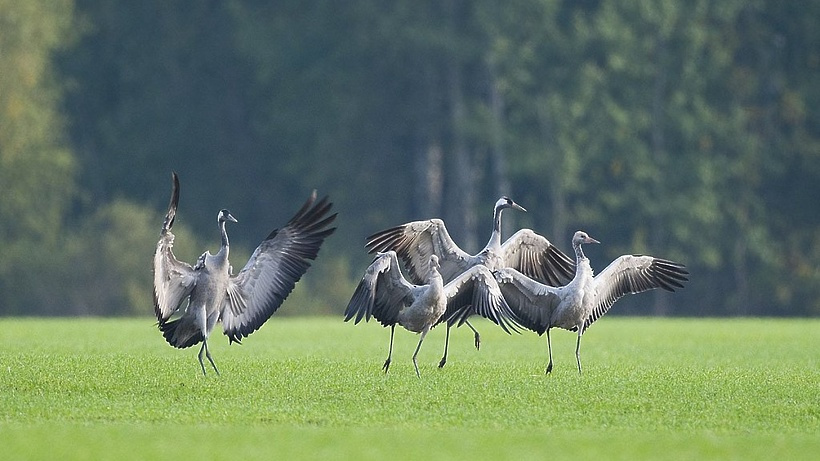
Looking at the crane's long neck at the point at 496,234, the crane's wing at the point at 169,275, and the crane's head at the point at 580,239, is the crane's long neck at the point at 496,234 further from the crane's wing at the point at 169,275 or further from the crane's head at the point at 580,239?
the crane's wing at the point at 169,275

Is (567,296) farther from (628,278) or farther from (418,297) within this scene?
(418,297)

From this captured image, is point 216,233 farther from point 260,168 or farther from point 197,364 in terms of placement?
point 197,364

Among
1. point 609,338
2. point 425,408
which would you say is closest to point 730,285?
point 609,338

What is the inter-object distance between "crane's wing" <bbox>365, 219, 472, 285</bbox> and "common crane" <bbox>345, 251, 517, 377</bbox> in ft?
7.34

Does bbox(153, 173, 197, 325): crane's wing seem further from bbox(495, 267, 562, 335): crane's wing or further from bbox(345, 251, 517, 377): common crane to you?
bbox(495, 267, 562, 335): crane's wing

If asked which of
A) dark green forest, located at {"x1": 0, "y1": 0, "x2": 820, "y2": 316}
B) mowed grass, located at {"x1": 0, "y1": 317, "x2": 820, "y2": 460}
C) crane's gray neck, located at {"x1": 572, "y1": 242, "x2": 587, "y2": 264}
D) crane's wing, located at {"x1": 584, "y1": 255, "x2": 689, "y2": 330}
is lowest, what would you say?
mowed grass, located at {"x1": 0, "y1": 317, "x2": 820, "y2": 460}

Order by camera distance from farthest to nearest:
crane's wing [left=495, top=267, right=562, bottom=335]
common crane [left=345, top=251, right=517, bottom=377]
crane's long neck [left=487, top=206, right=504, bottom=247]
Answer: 1. crane's long neck [left=487, top=206, right=504, bottom=247]
2. crane's wing [left=495, top=267, right=562, bottom=335]
3. common crane [left=345, top=251, right=517, bottom=377]

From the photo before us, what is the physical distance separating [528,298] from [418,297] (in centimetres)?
130

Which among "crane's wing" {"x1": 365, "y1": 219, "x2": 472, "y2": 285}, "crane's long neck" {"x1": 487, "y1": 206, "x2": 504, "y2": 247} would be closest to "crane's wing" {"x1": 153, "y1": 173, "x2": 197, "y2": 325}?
"crane's wing" {"x1": 365, "y1": 219, "x2": 472, "y2": 285}

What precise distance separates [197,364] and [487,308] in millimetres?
3586

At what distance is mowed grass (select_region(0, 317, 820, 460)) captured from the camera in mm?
11773

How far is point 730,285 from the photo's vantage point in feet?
163

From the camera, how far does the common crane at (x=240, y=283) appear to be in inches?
658

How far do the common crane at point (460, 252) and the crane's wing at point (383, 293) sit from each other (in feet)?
6.76
